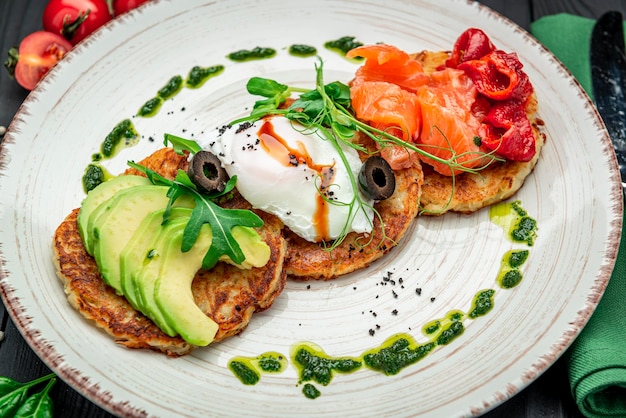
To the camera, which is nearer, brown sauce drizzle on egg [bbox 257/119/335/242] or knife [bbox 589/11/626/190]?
brown sauce drizzle on egg [bbox 257/119/335/242]

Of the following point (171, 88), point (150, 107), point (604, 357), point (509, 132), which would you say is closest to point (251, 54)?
point (171, 88)

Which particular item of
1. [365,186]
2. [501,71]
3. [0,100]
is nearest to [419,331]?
[365,186]

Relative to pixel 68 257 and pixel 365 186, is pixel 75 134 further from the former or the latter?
pixel 365 186

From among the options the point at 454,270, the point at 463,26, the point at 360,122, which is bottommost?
the point at 454,270

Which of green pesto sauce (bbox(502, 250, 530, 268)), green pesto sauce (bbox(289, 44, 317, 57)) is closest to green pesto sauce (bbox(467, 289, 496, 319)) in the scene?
green pesto sauce (bbox(502, 250, 530, 268))

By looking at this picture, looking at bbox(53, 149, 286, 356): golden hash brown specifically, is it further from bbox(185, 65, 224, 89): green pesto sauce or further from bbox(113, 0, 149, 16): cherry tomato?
bbox(113, 0, 149, 16): cherry tomato

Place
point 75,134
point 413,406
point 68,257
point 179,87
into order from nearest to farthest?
Answer: point 413,406 → point 68,257 → point 75,134 → point 179,87
